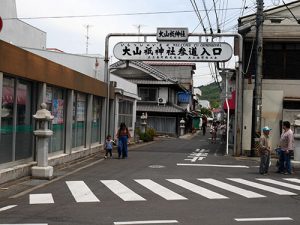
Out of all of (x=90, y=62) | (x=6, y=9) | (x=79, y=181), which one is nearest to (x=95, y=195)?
(x=79, y=181)

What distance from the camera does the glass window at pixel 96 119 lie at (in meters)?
24.3

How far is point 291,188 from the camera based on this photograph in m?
13.3

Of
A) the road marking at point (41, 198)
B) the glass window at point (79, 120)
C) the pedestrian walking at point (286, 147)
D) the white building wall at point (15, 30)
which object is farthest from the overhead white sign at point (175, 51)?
the road marking at point (41, 198)

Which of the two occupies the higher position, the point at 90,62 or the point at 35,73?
the point at 90,62

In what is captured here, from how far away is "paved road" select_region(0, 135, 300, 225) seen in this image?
862 centimetres

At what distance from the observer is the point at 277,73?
25.5 meters

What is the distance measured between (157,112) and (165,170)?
36.2 m

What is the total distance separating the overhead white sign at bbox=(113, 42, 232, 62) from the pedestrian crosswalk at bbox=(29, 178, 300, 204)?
11150 mm

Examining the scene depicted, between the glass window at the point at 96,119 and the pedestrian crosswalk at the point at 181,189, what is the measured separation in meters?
10.4

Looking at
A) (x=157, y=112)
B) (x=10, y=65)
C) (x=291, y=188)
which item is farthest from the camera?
(x=157, y=112)

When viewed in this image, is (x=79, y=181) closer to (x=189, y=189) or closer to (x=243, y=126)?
(x=189, y=189)

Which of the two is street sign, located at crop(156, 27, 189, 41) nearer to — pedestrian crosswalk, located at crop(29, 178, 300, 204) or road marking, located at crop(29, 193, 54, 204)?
pedestrian crosswalk, located at crop(29, 178, 300, 204)

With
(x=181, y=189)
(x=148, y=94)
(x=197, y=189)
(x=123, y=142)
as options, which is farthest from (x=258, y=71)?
(x=148, y=94)

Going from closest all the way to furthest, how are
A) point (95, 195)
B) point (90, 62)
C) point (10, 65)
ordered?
point (95, 195)
point (10, 65)
point (90, 62)
